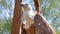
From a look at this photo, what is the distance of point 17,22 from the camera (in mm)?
1156

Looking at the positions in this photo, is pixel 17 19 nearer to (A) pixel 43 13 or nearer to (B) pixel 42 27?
(B) pixel 42 27

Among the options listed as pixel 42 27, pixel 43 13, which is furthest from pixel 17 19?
pixel 43 13

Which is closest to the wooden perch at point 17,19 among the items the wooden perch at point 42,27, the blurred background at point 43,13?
the wooden perch at point 42,27

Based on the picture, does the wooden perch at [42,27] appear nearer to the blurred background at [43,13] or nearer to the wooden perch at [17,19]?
the wooden perch at [17,19]

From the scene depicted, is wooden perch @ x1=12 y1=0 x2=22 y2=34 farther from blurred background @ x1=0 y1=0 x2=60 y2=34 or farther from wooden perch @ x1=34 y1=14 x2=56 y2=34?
blurred background @ x1=0 y1=0 x2=60 y2=34

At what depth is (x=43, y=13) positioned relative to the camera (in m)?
3.37

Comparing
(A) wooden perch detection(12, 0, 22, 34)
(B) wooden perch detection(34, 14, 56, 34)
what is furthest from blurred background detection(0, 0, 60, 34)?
(B) wooden perch detection(34, 14, 56, 34)

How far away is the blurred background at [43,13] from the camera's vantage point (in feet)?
11.4

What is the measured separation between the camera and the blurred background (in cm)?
346

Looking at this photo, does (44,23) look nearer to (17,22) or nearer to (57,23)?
(17,22)

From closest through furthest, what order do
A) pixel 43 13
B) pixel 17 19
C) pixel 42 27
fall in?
pixel 42 27 → pixel 17 19 → pixel 43 13

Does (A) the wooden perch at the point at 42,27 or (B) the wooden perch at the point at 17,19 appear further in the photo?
(B) the wooden perch at the point at 17,19

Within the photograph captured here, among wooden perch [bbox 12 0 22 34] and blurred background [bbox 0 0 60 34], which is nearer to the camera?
wooden perch [bbox 12 0 22 34]

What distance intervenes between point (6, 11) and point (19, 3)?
2.66m
